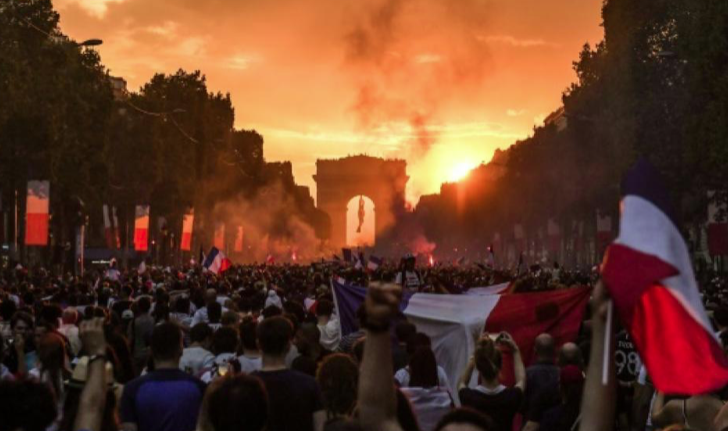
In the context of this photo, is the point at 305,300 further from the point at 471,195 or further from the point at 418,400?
the point at 471,195

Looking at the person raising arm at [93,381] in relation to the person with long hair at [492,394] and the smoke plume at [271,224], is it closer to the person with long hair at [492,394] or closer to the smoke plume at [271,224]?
the person with long hair at [492,394]

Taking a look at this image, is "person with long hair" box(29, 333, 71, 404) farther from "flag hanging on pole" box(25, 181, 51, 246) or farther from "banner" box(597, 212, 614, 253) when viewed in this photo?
"banner" box(597, 212, 614, 253)

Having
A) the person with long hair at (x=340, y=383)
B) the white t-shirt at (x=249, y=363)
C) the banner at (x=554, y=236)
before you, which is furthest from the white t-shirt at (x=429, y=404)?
the banner at (x=554, y=236)

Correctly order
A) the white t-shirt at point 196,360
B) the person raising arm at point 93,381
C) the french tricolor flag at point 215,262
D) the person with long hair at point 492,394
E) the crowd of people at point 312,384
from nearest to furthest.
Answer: the crowd of people at point 312,384, the person raising arm at point 93,381, the person with long hair at point 492,394, the white t-shirt at point 196,360, the french tricolor flag at point 215,262

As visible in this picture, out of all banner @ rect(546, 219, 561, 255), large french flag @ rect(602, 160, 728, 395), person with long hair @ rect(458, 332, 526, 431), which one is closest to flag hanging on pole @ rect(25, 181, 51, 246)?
person with long hair @ rect(458, 332, 526, 431)

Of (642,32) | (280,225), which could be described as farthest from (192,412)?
(280,225)

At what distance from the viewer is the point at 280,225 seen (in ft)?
507

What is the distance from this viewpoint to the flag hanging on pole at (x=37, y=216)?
1730 inches

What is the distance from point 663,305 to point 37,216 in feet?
132

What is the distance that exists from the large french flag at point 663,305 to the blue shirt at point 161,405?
3.81 m

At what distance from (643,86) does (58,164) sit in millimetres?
21580

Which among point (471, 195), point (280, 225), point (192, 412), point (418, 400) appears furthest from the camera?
point (471, 195)

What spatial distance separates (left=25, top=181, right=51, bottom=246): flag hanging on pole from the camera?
4394 cm

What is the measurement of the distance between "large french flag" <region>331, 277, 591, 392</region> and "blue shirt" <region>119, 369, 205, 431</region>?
5.51m
